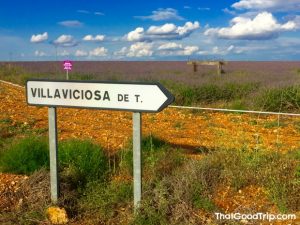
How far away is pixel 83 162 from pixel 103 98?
40.8 inches

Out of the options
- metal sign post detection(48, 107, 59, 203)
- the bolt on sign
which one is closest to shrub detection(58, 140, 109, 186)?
metal sign post detection(48, 107, 59, 203)

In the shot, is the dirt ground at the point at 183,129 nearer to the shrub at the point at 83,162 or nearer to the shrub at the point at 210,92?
the shrub at the point at 83,162

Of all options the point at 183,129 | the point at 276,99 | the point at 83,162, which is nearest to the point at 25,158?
the point at 83,162

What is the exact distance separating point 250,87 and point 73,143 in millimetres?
8890

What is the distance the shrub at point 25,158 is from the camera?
488 centimetres

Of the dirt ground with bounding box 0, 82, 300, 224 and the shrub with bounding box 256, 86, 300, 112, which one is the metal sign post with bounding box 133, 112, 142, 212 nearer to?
the dirt ground with bounding box 0, 82, 300, 224

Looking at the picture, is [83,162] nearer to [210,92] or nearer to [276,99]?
[276,99]

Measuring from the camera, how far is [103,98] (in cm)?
399

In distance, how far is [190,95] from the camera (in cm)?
1253

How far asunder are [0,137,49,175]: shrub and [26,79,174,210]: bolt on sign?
699 mm

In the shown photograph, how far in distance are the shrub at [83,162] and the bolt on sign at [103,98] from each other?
430mm

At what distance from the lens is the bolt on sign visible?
379cm

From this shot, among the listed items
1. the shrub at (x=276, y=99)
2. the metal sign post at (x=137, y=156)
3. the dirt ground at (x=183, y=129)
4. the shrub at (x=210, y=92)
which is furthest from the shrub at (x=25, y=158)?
the shrub at (x=210, y=92)

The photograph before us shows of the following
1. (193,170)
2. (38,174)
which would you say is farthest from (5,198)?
(193,170)
